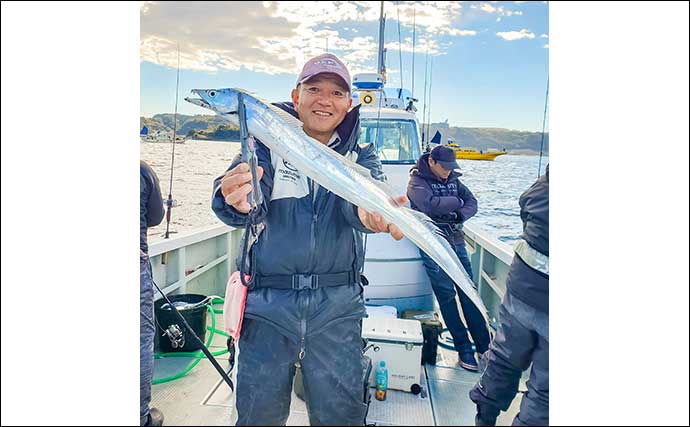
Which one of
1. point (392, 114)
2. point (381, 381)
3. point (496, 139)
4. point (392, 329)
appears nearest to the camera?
point (496, 139)

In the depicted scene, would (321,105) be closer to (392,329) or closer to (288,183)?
(288,183)

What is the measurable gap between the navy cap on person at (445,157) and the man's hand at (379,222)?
0.30 m

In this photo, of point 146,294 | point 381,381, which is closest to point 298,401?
point 381,381

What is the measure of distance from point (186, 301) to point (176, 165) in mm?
430

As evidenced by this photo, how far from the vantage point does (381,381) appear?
1281 mm

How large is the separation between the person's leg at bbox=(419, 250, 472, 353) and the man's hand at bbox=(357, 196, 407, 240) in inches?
15.9

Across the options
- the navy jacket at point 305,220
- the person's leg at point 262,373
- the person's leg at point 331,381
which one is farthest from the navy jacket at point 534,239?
the person's leg at point 262,373

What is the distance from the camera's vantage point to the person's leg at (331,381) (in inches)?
44.3

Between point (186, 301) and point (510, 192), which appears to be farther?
point (186, 301)

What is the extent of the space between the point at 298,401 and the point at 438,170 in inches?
31.9
